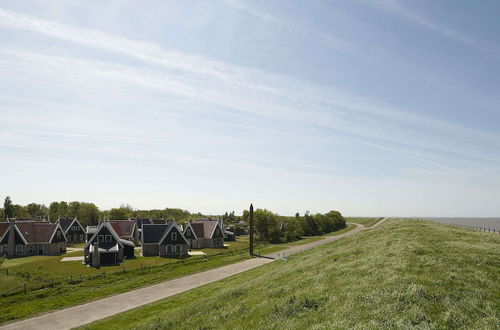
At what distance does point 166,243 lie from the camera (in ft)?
235

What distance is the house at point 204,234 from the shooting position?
8444cm

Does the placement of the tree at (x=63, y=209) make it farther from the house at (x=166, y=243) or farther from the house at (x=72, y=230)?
the house at (x=166, y=243)

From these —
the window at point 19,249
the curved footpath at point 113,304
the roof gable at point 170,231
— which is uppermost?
the roof gable at point 170,231

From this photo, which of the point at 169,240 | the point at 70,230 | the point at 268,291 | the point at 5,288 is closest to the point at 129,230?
the point at 169,240

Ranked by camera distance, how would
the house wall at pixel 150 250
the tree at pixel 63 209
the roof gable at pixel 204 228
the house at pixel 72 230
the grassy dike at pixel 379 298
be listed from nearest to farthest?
the grassy dike at pixel 379 298 < the house wall at pixel 150 250 < the roof gable at pixel 204 228 < the house at pixel 72 230 < the tree at pixel 63 209

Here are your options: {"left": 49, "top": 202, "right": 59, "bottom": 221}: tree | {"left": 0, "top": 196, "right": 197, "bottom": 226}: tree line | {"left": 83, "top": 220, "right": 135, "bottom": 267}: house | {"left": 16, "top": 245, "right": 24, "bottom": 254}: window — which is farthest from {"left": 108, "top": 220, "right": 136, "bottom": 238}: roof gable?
{"left": 49, "top": 202, "right": 59, "bottom": 221}: tree

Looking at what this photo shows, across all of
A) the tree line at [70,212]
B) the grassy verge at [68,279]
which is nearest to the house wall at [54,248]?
the grassy verge at [68,279]

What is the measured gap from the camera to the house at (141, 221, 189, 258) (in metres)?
71.2

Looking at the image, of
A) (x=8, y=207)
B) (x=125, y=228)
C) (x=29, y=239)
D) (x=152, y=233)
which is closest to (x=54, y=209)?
(x=8, y=207)

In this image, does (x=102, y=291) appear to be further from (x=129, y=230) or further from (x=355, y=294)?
(x=129, y=230)

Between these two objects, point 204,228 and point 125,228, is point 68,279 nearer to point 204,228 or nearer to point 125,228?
point 125,228

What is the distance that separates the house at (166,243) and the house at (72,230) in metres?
36.9

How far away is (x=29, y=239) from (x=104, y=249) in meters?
25.9

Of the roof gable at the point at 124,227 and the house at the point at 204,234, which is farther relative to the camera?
the house at the point at 204,234
